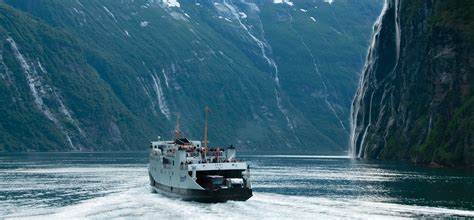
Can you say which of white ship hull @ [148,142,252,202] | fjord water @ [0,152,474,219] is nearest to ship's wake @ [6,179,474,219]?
fjord water @ [0,152,474,219]

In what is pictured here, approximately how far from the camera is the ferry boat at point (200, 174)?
12231cm

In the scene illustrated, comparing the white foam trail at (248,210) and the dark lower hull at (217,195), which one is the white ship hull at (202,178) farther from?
the white foam trail at (248,210)

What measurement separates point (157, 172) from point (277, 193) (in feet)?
58.4

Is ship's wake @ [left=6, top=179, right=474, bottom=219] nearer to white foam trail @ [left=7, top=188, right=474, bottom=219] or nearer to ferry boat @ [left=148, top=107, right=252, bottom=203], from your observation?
white foam trail @ [left=7, top=188, right=474, bottom=219]

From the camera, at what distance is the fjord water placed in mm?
112688

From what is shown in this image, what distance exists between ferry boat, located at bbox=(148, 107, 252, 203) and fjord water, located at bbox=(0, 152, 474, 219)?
1778 mm

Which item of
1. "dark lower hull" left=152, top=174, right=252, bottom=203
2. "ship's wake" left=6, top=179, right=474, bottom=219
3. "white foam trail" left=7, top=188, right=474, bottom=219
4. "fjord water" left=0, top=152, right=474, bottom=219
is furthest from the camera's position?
→ "dark lower hull" left=152, top=174, right=252, bottom=203

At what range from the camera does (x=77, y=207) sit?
121 m

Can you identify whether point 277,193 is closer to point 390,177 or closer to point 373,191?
point 373,191

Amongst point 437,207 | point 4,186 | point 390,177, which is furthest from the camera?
point 390,177

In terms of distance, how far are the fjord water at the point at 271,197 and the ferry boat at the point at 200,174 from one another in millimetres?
1778

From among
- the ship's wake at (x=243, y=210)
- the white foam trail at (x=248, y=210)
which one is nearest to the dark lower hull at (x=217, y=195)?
the ship's wake at (x=243, y=210)

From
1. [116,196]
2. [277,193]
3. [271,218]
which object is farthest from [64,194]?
[271,218]

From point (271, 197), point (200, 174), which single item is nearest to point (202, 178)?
point (200, 174)
